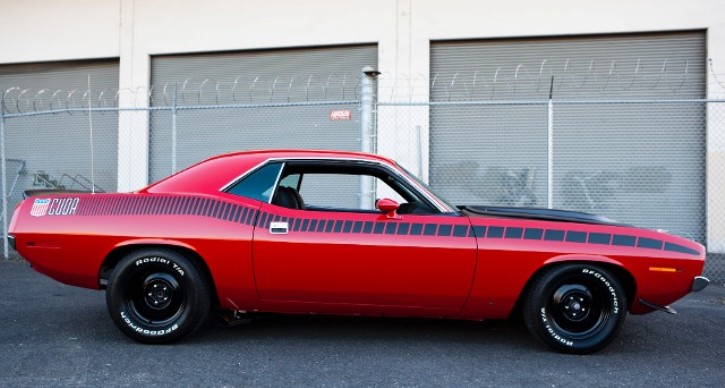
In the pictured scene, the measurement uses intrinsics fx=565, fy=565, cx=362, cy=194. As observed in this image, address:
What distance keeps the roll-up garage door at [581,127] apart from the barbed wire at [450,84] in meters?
0.02

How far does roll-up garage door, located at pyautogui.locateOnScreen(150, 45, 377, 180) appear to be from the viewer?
10.2m

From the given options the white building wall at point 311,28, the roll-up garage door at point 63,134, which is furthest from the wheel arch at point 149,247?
the roll-up garage door at point 63,134

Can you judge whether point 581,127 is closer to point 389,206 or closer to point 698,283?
point 698,283

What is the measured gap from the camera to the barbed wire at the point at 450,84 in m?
9.38

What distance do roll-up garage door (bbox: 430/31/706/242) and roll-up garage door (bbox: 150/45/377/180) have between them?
1.70 m

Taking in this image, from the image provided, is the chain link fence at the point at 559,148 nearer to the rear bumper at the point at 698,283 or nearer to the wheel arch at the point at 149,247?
the rear bumper at the point at 698,283

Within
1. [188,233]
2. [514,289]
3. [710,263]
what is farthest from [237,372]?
[710,263]

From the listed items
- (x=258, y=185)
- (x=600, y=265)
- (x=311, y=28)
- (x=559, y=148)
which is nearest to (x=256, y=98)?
(x=311, y=28)

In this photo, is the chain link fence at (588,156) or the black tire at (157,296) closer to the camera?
the black tire at (157,296)

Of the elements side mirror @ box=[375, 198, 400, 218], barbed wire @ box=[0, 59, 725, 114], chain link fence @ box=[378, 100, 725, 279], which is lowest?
side mirror @ box=[375, 198, 400, 218]

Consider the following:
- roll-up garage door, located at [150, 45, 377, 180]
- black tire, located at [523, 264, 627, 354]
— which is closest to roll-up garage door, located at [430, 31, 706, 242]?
roll-up garage door, located at [150, 45, 377, 180]

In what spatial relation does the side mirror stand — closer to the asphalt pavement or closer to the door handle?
the door handle

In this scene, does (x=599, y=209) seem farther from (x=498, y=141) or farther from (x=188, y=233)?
(x=188, y=233)

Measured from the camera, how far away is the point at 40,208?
159 inches
